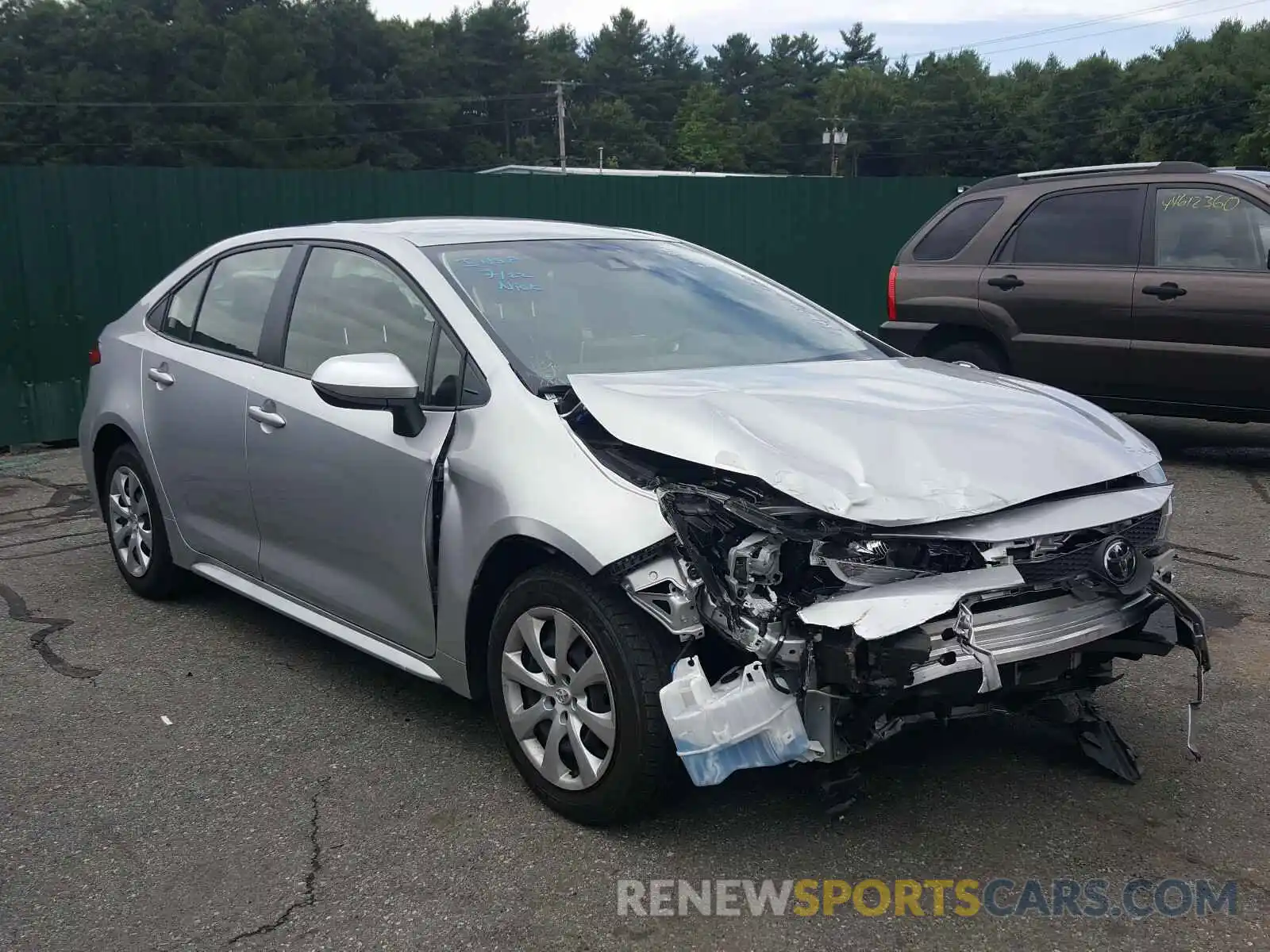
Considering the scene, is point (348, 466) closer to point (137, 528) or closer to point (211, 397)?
point (211, 397)

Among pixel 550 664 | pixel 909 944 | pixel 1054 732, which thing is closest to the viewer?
pixel 909 944

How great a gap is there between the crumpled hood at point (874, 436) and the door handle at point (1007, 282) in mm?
4572

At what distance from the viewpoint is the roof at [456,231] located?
4.22 m

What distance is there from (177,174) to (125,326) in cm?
498

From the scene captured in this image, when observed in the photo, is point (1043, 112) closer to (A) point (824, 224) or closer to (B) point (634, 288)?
(A) point (824, 224)

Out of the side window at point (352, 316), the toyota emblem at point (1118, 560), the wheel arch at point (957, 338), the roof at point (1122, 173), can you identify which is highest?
the roof at point (1122, 173)

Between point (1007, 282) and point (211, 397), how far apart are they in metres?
5.39

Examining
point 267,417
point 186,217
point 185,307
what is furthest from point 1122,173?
point 186,217

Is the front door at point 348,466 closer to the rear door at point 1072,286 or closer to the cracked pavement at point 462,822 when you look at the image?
the cracked pavement at point 462,822

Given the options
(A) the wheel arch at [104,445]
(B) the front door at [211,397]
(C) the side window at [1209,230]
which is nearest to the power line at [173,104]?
(C) the side window at [1209,230]

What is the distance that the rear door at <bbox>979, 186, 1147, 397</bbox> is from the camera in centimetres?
772

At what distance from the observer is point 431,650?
3.73 m

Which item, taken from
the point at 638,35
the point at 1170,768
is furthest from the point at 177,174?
the point at 638,35
